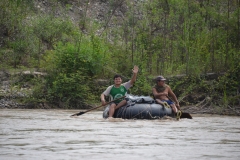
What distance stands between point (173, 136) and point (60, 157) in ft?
10.7

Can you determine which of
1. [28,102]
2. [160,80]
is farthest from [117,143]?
[28,102]

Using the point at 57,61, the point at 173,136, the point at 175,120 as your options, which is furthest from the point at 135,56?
the point at 173,136

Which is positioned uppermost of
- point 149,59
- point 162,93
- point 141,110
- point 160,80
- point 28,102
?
point 149,59

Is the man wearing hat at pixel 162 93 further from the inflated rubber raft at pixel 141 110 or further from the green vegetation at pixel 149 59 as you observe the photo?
the green vegetation at pixel 149 59

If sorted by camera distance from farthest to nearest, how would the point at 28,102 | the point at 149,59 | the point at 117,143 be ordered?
1. the point at 149,59
2. the point at 28,102
3. the point at 117,143

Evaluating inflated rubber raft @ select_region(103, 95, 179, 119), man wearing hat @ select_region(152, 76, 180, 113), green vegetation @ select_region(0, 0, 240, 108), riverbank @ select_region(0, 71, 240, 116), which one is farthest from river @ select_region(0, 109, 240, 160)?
green vegetation @ select_region(0, 0, 240, 108)

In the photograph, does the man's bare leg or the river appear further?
the man's bare leg

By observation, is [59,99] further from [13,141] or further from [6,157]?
[6,157]

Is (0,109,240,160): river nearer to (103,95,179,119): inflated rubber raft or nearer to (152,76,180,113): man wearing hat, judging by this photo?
(103,95,179,119): inflated rubber raft

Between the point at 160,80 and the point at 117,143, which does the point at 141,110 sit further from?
the point at 117,143

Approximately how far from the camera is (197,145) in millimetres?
7973

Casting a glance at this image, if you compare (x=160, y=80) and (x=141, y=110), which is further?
(x=160, y=80)

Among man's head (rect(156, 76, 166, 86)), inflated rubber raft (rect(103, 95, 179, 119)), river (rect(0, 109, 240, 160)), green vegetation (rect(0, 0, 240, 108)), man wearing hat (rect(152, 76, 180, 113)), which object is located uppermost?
green vegetation (rect(0, 0, 240, 108))

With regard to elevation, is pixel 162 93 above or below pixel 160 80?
below
